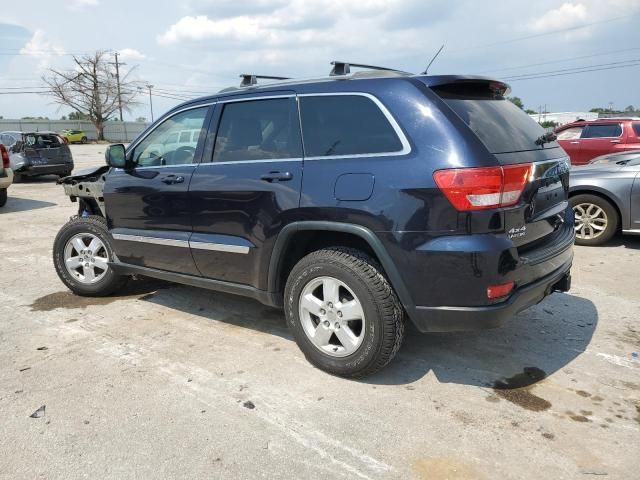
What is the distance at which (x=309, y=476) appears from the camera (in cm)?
244

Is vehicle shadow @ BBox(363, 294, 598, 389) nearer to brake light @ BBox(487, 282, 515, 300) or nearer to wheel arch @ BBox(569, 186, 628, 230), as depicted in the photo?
brake light @ BBox(487, 282, 515, 300)

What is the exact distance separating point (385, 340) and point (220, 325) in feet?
5.66

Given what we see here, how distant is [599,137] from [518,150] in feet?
32.8

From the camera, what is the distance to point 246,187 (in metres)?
3.57

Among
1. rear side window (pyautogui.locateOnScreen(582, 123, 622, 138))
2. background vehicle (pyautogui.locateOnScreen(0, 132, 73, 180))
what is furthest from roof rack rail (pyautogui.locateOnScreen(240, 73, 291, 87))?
background vehicle (pyautogui.locateOnScreen(0, 132, 73, 180))

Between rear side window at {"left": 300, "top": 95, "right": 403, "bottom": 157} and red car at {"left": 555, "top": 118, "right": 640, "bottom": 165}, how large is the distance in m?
10.00

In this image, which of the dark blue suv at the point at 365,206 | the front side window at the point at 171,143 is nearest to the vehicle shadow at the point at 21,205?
the front side window at the point at 171,143

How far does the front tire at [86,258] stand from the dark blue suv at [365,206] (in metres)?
0.90

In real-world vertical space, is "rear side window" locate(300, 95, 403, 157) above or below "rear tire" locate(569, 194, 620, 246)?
above

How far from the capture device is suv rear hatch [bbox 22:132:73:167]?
606 inches

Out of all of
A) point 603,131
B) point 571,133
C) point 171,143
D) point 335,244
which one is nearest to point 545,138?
point 335,244

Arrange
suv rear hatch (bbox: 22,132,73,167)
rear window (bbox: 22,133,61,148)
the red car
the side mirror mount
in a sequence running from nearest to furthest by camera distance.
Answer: the side mirror mount
the red car
suv rear hatch (bbox: 22,132,73,167)
rear window (bbox: 22,133,61,148)

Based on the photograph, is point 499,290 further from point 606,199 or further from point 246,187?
point 606,199

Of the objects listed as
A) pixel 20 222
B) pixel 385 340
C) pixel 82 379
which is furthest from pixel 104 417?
pixel 20 222
